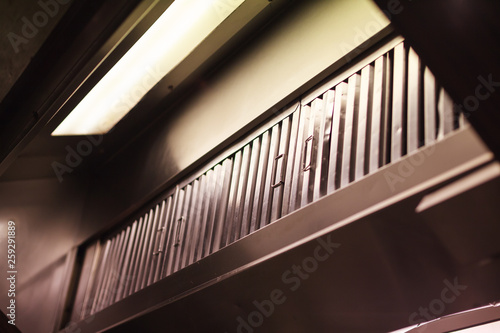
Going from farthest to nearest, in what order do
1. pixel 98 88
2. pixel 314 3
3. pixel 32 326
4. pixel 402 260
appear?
pixel 32 326, pixel 98 88, pixel 314 3, pixel 402 260

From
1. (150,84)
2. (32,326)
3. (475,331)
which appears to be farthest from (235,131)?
(32,326)

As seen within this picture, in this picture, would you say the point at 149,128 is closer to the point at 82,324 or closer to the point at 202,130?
the point at 202,130

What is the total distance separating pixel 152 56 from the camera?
6.98 feet

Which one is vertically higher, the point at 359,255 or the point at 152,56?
the point at 152,56

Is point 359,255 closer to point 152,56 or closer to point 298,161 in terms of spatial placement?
point 298,161

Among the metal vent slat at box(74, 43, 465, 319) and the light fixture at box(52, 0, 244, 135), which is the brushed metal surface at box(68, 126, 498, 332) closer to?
the metal vent slat at box(74, 43, 465, 319)

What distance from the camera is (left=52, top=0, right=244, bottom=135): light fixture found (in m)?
1.98

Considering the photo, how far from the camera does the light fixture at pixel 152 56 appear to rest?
6.49ft

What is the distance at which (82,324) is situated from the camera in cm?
242

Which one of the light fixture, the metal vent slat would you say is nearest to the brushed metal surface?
the metal vent slat

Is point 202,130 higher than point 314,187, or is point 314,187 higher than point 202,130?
point 202,130

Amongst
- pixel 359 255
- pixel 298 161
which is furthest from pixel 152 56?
pixel 359 255

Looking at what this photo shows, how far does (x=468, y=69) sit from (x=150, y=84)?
5.34 ft

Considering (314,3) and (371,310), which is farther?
(314,3)
